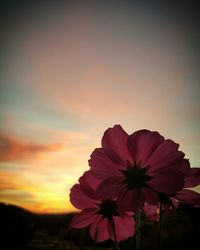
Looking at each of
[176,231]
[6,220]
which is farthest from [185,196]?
[6,220]

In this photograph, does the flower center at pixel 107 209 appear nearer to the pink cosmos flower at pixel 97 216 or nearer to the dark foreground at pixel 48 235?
the pink cosmos flower at pixel 97 216

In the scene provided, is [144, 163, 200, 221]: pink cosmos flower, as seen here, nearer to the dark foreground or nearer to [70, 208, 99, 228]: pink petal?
[70, 208, 99, 228]: pink petal

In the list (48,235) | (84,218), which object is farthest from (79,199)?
(48,235)

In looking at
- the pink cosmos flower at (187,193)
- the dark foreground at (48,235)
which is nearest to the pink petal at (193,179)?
the pink cosmos flower at (187,193)

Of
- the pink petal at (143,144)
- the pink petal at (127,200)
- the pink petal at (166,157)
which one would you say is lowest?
the pink petal at (127,200)

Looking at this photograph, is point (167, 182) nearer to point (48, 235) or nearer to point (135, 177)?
point (135, 177)

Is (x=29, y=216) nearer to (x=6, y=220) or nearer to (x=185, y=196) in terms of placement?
(x=6, y=220)
